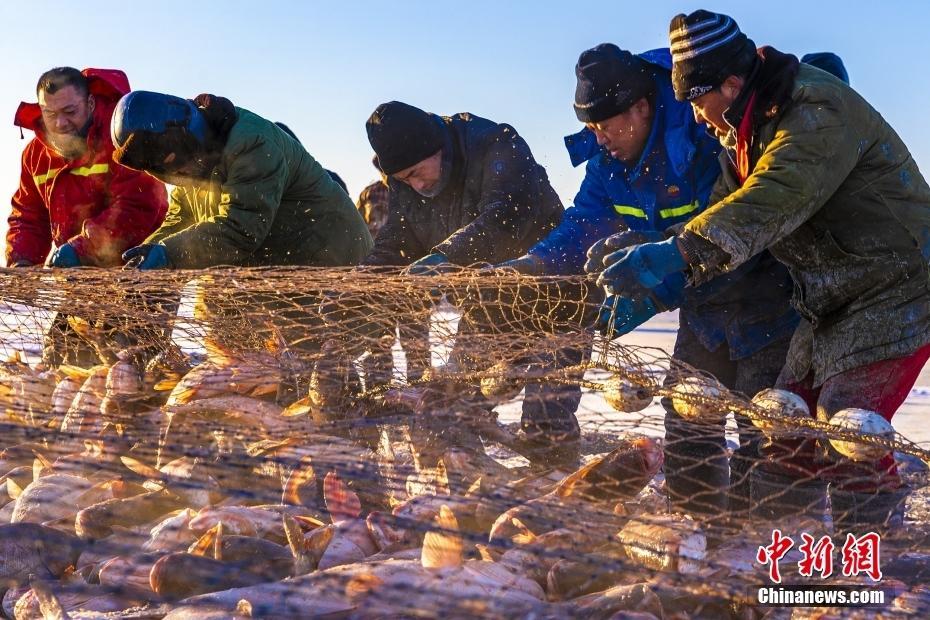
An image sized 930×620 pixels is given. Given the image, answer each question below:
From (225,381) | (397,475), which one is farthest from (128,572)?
(225,381)

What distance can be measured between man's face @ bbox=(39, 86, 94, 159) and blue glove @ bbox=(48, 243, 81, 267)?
0.68m

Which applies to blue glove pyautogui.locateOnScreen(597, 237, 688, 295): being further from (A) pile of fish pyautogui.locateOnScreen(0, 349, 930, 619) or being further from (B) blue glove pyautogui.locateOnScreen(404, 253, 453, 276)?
(B) blue glove pyautogui.locateOnScreen(404, 253, 453, 276)

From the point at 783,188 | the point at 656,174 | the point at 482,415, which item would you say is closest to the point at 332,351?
the point at 482,415

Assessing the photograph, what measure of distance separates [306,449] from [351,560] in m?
0.50

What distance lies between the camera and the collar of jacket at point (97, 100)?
5.40m

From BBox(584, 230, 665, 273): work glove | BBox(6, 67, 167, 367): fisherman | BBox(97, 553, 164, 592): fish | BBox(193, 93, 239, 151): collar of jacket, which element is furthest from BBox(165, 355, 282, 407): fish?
BBox(6, 67, 167, 367): fisherman

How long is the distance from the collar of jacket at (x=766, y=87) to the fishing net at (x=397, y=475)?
79 centimetres

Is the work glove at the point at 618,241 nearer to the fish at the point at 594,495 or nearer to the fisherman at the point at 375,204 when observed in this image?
the fish at the point at 594,495

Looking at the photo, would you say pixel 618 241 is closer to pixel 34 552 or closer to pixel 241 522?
pixel 241 522

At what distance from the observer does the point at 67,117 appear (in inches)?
208

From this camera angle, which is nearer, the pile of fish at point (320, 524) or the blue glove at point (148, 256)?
the pile of fish at point (320, 524)

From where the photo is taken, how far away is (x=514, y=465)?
365cm

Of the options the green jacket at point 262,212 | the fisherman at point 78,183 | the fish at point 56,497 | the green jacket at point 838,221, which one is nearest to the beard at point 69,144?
the fisherman at point 78,183

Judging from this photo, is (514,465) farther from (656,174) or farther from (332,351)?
(656,174)
